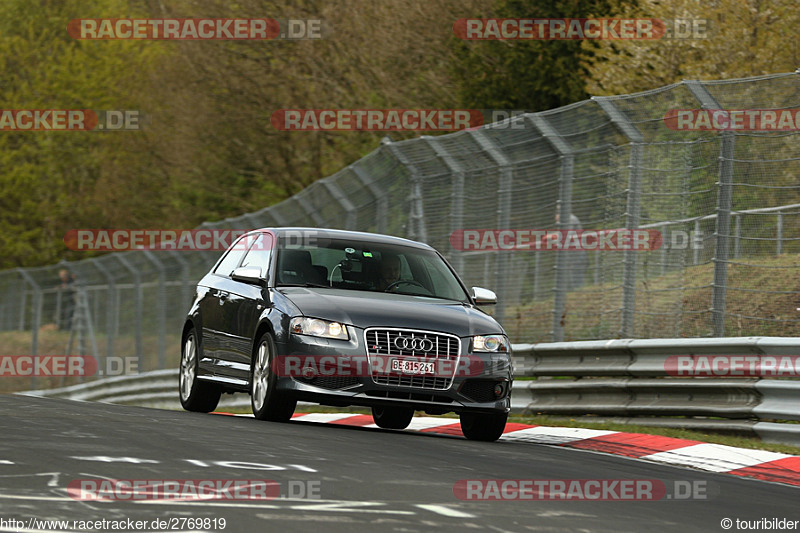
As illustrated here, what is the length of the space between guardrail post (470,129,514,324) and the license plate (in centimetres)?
479

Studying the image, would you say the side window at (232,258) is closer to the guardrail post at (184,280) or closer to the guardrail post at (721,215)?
the guardrail post at (721,215)

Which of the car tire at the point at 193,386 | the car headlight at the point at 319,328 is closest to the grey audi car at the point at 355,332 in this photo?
the car headlight at the point at 319,328

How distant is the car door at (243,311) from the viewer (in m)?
11.7

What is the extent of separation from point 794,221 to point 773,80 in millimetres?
1146

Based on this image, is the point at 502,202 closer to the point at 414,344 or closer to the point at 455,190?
the point at 455,190

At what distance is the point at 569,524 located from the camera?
6.25 meters

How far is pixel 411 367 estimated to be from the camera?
10.8 meters

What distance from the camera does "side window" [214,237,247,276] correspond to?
43.0ft

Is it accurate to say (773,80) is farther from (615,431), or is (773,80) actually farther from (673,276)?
(615,431)

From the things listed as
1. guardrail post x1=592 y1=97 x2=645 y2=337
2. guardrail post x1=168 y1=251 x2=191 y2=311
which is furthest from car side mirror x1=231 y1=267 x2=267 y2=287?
guardrail post x1=168 y1=251 x2=191 y2=311

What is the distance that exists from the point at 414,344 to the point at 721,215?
3.17 m

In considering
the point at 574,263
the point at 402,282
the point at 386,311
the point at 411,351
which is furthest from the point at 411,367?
the point at 574,263

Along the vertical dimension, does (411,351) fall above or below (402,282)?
below

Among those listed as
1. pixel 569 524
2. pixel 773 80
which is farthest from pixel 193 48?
pixel 569 524
